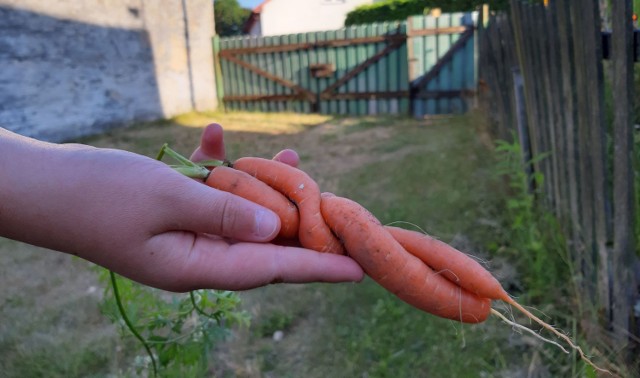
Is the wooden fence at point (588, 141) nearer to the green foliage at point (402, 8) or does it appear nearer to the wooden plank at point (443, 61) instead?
the wooden plank at point (443, 61)

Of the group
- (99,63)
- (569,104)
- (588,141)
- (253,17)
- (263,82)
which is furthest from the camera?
(253,17)

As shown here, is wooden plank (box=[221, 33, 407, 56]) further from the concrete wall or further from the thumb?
the thumb

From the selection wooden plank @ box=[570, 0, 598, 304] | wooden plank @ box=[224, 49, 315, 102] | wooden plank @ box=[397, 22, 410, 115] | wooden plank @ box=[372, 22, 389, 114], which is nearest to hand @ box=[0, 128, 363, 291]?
wooden plank @ box=[570, 0, 598, 304]

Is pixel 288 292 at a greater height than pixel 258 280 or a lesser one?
lesser

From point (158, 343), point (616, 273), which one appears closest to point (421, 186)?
point (616, 273)

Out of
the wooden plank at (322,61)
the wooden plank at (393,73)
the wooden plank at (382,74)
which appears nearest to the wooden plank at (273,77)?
the wooden plank at (322,61)

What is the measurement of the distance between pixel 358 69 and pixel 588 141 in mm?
8798

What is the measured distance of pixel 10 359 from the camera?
295cm

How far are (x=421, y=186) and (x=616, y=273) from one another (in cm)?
318

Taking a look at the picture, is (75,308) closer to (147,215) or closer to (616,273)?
(147,215)

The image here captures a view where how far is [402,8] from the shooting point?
59.3ft

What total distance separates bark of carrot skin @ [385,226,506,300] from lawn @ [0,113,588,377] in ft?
0.37

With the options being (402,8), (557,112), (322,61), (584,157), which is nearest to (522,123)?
(557,112)

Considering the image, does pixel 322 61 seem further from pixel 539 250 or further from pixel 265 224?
pixel 265 224
